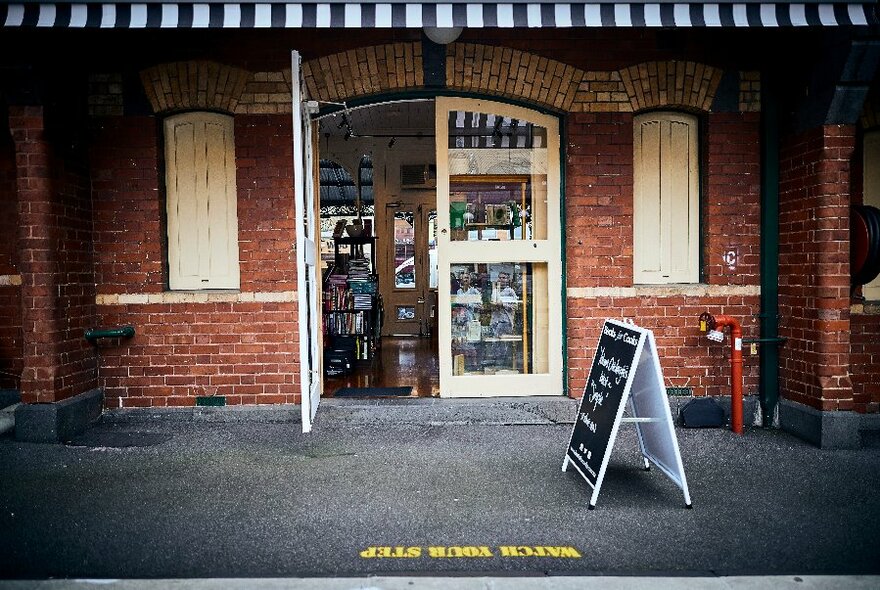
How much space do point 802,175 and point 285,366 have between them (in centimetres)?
501

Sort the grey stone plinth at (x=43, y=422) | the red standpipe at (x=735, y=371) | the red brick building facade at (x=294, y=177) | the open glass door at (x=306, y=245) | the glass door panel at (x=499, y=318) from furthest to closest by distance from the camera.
Result: 1. the glass door panel at (x=499, y=318)
2. the red brick building facade at (x=294, y=177)
3. the red standpipe at (x=735, y=371)
4. the grey stone plinth at (x=43, y=422)
5. the open glass door at (x=306, y=245)

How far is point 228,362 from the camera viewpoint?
644 centimetres

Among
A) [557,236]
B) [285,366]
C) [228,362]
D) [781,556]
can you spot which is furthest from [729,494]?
[228,362]

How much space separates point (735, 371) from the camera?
19.8ft

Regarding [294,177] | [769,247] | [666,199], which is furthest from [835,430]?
[294,177]

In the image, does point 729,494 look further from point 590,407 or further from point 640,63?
point 640,63

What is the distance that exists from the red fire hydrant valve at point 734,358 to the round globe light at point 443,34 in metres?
3.43

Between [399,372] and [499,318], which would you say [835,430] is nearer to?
[499,318]

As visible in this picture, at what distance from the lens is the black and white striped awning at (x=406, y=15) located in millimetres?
4691

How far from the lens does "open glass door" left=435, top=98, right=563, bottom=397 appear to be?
6.66 metres

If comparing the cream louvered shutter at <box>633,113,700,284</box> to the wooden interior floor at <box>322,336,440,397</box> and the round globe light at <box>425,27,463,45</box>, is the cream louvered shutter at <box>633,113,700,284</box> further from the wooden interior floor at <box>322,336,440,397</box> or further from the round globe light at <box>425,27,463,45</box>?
the wooden interior floor at <box>322,336,440,397</box>

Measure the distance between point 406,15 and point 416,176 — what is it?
9.14m

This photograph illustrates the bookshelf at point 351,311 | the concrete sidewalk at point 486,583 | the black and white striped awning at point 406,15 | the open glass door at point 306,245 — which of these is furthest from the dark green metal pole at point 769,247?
the bookshelf at point 351,311

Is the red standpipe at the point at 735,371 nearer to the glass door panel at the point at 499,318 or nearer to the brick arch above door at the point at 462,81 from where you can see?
the glass door panel at the point at 499,318
